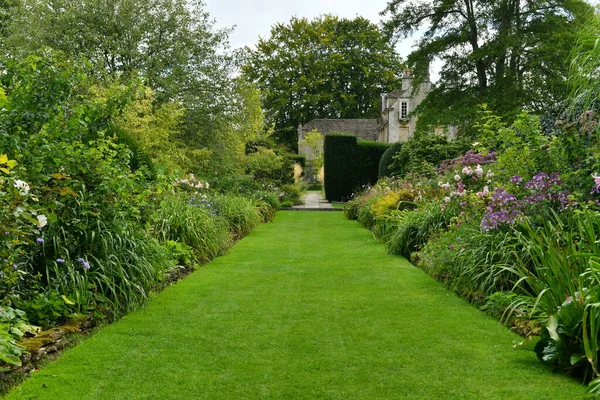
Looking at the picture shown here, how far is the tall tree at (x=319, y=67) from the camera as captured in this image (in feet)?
144

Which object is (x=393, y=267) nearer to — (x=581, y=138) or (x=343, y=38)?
(x=581, y=138)

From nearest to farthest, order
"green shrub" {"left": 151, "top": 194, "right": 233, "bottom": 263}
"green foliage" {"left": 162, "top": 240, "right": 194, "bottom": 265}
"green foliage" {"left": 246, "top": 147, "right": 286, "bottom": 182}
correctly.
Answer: "green foliage" {"left": 162, "top": 240, "right": 194, "bottom": 265}, "green shrub" {"left": 151, "top": 194, "right": 233, "bottom": 263}, "green foliage" {"left": 246, "top": 147, "right": 286, "bottom": 182}

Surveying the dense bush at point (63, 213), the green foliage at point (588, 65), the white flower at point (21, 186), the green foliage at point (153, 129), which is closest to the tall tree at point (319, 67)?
the green foliage at point (153, 129)

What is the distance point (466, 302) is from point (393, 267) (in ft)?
6.52

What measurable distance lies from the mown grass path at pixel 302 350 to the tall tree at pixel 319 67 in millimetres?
38636

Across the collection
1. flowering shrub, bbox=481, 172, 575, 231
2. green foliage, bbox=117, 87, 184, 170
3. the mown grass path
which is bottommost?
the mown grass path

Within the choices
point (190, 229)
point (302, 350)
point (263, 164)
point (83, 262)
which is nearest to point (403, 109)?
point (263, 164)

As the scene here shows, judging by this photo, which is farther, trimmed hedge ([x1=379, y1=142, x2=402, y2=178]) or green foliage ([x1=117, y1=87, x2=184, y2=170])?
trimmed hedge ([x1=379, y1=142, x2=402, y2=178])

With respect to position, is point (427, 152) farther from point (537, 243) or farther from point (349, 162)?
point (537, 243)

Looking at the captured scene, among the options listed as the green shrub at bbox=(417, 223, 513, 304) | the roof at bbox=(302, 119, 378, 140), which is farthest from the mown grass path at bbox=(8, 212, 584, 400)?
the roof at bbox=(302, 119, 378, 140)

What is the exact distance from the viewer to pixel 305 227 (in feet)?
40.9

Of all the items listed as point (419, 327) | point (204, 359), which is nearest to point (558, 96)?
point (419, 327)

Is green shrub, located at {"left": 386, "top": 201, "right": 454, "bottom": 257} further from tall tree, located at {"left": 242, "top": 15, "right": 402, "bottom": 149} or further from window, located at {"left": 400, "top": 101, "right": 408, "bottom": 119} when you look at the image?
tall tree, located at {"left": 242, "top": 15, "right": 402, "bottom": 149}

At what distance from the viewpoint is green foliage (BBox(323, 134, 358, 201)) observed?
21.9 meters
